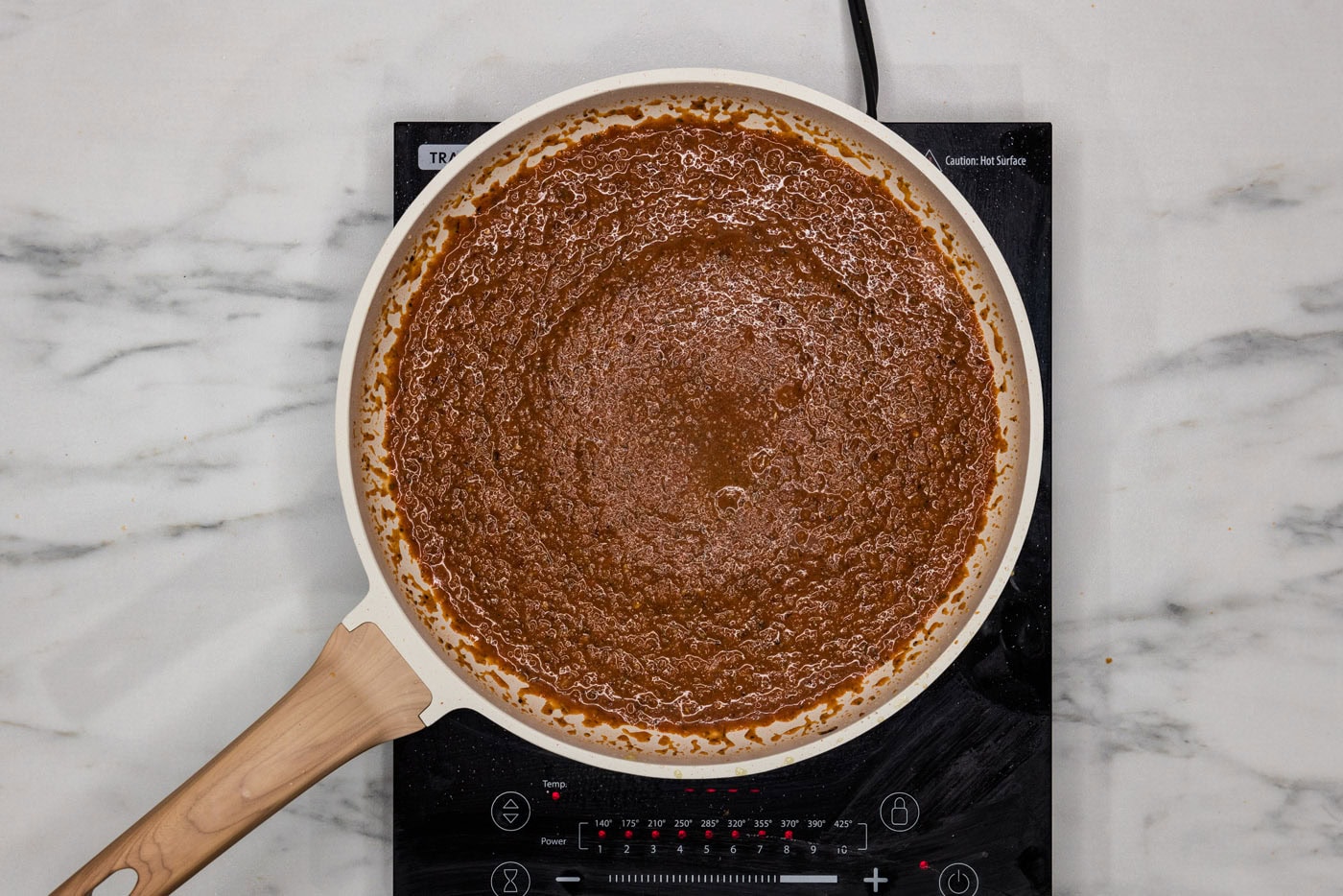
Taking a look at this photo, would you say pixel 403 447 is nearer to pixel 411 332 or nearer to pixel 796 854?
pixel 411 332

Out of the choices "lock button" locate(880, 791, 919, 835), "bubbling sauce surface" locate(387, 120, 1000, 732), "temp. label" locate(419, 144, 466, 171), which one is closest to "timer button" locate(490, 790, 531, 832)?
"bubbling sauce surface" locate(387, 120, 1000, 732)

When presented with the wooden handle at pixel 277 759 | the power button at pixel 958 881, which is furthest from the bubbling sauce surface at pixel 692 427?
the power button at pixel 958 881

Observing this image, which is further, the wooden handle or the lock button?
the lock button

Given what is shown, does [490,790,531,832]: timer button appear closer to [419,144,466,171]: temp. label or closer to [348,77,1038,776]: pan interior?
[348,77,1038,776]: pan interior

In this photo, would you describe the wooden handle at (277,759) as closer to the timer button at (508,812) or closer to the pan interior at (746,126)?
the pan interior at (746,126)

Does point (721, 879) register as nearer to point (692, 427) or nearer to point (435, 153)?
point (692, 427)

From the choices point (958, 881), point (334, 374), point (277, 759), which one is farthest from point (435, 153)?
point (958, 881)
